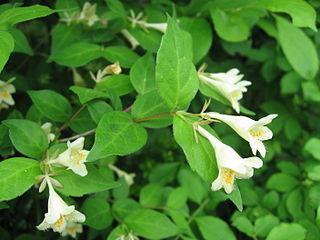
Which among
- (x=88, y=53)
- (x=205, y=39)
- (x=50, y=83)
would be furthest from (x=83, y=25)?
(x=205, y=39)

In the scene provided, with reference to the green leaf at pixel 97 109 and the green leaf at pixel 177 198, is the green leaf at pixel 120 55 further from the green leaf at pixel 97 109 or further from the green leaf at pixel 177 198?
the green leaf at pixel 177 198

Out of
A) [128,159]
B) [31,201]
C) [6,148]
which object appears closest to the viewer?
[6,148]

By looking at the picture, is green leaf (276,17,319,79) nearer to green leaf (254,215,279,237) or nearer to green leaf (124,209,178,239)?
green leaf (254,215,279,237)

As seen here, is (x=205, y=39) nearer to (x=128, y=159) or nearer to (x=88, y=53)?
(x=88, y=53)

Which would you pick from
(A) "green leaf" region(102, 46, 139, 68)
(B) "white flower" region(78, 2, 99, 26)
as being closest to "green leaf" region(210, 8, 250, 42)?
(A) "green leaf" region(102, 46, 139, 68)

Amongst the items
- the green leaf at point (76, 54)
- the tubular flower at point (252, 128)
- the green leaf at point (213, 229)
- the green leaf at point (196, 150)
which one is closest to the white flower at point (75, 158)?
the green leaf at point (196, 150)

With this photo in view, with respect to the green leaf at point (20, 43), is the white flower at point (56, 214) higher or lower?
lower
